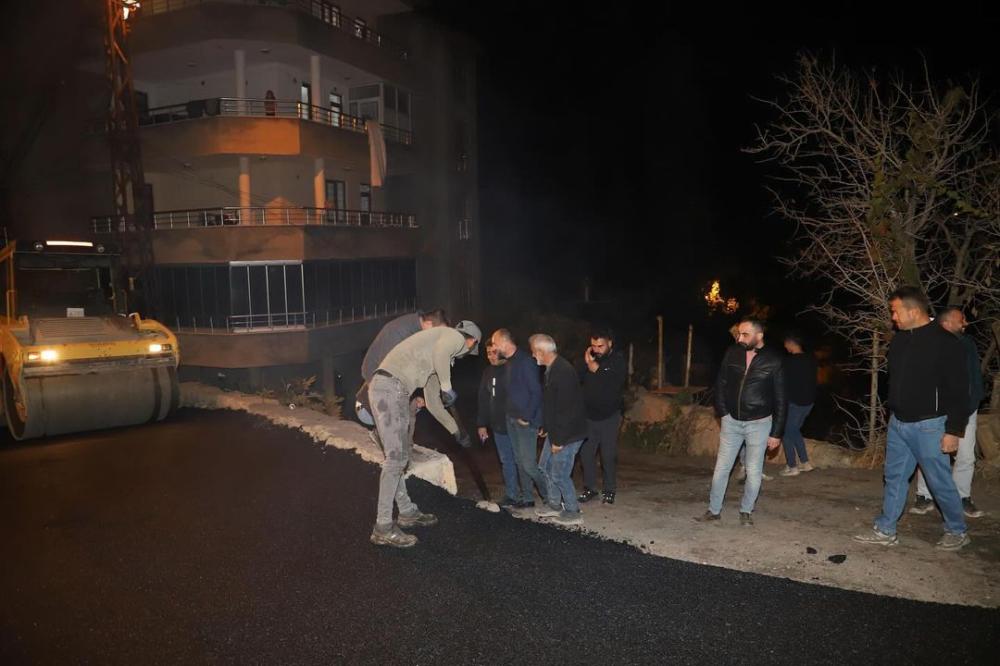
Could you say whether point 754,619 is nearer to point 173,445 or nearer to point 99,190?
point 173,445

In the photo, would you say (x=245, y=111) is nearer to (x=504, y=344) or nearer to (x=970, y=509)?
(x=504, y=344)

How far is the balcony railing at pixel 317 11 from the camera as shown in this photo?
819 inches

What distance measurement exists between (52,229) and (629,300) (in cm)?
3189

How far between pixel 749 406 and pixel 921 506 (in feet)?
6.79

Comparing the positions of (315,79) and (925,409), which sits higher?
(315,79)

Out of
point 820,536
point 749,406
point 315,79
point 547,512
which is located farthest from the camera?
point 315,79

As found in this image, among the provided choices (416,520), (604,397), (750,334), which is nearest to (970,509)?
(750,334)

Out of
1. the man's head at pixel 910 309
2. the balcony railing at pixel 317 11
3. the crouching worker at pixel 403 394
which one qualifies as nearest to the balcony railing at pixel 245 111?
the balcony railing at pixel 317 11

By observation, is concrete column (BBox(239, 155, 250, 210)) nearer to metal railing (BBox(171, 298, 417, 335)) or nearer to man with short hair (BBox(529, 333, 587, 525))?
metal railing (BBox(171, 298, 417, 335))

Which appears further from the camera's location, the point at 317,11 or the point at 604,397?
the point at 317,11

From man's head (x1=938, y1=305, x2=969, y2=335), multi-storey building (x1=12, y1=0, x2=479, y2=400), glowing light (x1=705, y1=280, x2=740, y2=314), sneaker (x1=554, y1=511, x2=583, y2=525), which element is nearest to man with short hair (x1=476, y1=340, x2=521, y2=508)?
sneaker (x1=554, y1=511, x2=583, y2=525)

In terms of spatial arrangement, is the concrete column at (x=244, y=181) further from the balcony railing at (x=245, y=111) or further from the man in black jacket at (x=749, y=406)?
the man in black jacket at (x=749, y=406)

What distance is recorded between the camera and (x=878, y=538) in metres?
5.48

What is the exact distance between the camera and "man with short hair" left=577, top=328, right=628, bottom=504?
23.2 feet
